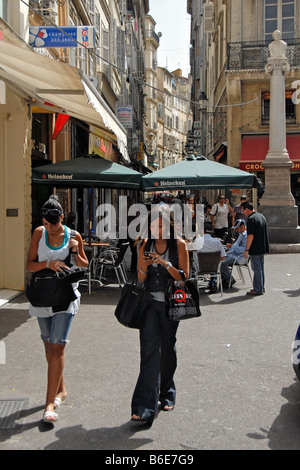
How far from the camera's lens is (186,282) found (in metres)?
4.32

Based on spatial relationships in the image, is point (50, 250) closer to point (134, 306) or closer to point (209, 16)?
point (134, 306)

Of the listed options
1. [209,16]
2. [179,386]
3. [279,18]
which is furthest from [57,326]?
[209,16]

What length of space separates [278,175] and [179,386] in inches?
522

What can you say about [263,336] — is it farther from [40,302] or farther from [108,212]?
[108,212]

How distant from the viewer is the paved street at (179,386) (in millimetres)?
3938

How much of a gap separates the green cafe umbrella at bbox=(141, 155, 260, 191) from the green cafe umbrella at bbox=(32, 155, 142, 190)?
629mm

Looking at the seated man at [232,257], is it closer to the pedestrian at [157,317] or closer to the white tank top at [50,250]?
the pedestrian at [157,317]

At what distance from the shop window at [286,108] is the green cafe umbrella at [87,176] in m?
17.3

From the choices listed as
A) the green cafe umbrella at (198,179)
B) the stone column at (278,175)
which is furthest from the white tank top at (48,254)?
the stone column at (278,175)

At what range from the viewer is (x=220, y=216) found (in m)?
15.2

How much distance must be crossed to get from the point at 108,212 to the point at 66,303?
15.0 metres

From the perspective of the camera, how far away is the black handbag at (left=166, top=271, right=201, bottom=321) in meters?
4.23

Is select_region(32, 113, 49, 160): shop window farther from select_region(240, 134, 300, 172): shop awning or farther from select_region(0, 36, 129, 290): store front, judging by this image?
select_region(240, 134, 300, 172): shop awning
